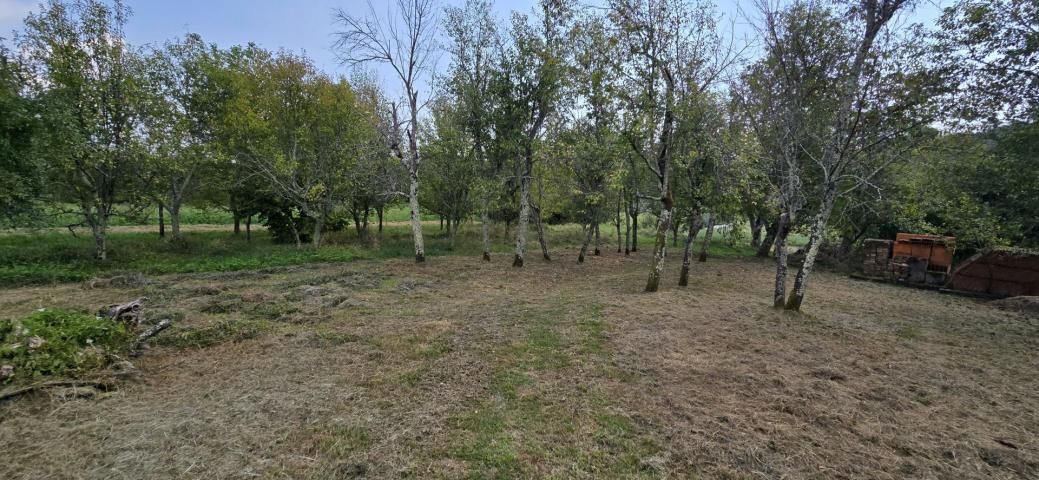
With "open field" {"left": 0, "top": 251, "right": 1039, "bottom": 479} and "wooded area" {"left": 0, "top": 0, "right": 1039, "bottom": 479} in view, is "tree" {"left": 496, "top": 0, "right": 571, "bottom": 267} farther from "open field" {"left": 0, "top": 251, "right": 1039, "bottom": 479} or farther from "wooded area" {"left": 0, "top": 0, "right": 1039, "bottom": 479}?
"open field" {"left": 0, "top": 251, "right": 1039, "bottom": 479}

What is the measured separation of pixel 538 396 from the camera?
17.9 feet

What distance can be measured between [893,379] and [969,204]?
9132 mm

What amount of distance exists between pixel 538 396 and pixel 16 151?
18.6 metres

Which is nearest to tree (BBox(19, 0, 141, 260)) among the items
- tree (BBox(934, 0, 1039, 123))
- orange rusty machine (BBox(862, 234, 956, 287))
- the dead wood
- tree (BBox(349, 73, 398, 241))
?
tree (BBox(349, 73, 398, 241))

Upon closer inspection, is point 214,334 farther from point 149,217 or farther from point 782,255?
point 149,217

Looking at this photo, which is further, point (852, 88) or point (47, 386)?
point (852, 88)

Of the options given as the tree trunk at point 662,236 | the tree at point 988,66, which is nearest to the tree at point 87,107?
the tree trunk at point 662,236

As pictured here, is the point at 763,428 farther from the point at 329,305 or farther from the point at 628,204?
the point at 628,204

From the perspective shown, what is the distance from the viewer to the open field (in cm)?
403

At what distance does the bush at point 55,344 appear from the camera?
5.06m

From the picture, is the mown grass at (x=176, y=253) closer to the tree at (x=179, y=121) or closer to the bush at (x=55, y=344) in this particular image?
the tree at (x=179, y=121)

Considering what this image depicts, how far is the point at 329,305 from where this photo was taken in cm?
1022

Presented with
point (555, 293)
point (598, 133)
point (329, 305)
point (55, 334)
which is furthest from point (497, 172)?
point (55, 334)

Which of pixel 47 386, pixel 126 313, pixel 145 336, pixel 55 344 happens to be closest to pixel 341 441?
pixel 47 386
